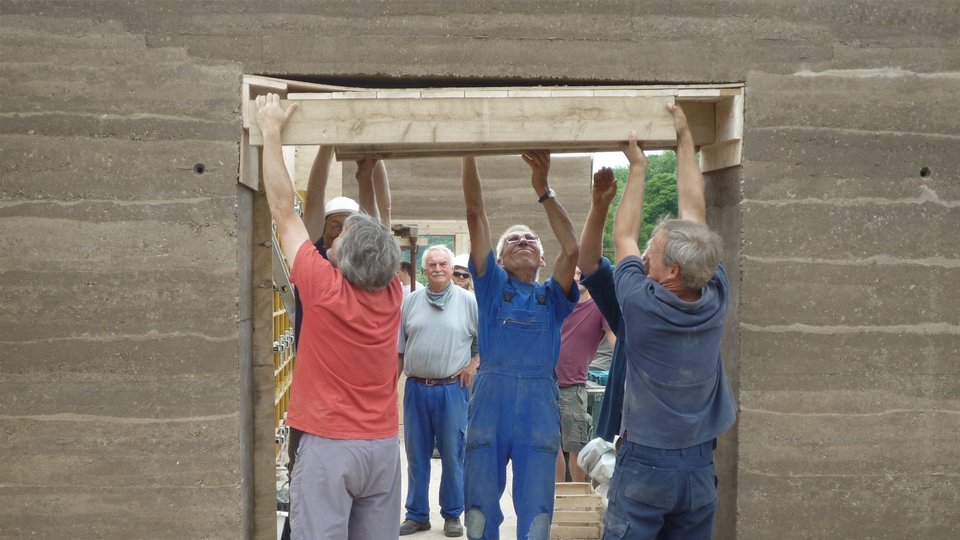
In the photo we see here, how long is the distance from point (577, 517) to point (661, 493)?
253cm

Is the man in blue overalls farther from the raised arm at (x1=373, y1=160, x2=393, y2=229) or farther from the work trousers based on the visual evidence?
the raised arm at (x1=373, y1=160, x2=393, y2=229)

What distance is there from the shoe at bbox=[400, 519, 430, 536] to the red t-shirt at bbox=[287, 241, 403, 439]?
300cm

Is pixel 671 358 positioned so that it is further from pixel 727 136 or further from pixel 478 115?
pixel 478 115

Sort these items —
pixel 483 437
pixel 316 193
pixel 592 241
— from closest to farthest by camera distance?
1. pixel 592 241
2. pixel 316 193
3. pixel 483 437

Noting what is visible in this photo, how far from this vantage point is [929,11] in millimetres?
4105

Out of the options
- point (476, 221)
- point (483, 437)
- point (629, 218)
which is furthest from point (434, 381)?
point (629, 218)

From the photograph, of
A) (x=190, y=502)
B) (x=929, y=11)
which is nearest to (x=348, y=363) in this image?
(x=190, y=502)

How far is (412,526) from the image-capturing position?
6.57 meters

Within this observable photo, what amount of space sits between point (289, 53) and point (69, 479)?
2.05 meters

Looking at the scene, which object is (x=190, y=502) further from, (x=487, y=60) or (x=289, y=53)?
(x=487, y=60)

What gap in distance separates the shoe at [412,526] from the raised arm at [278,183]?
3.31 meters

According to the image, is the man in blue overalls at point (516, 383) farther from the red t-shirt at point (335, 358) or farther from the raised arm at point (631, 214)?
the red t-shirt at point (335, 358)

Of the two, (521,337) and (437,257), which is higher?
(437,257)

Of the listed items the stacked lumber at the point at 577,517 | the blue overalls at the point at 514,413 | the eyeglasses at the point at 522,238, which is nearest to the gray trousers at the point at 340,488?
the blue overalls at the point at 514,413
